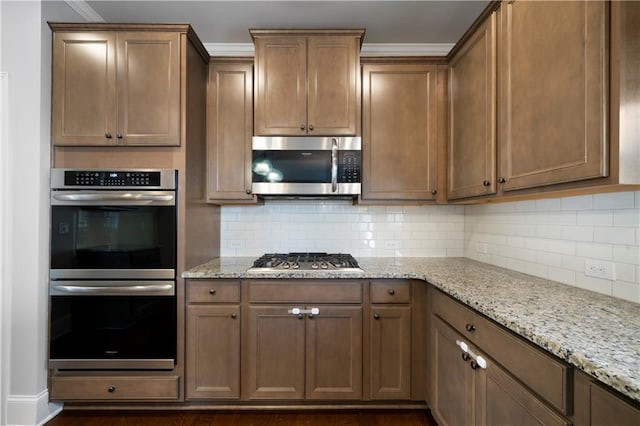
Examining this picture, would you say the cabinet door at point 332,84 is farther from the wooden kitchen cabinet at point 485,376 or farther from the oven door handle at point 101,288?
the oven door handle at point 101,288

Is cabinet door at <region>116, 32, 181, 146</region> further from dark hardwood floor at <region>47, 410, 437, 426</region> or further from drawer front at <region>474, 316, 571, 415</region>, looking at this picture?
drawer front at <region>474, 316, 571, 415</region>

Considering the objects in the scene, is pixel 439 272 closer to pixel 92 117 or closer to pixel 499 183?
pixel 499 183

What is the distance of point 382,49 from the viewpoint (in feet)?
8.79

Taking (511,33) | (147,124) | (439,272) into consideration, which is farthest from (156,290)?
(511,33)

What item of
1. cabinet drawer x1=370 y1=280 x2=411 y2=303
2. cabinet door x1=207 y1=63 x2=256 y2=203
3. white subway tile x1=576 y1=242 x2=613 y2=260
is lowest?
cabinet drawer x1=370 y1=280 x2=411 y2=303

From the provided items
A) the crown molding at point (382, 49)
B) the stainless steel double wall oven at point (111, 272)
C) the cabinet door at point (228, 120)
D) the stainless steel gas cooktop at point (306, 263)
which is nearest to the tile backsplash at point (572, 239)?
the stainless steel gas cooktop at point (306, 263)

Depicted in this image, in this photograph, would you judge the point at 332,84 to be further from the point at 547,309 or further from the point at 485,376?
the point at 485,376

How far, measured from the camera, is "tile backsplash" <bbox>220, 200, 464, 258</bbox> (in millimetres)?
2662

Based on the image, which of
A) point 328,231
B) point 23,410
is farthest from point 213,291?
point 23,410

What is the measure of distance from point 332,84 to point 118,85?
143cm

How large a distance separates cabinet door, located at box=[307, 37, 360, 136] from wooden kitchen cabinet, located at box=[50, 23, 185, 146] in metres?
0.87

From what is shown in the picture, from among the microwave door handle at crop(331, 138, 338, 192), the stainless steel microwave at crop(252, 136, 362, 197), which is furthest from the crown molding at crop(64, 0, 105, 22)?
the microwave door handle at crop(331, 138, 338, 192)

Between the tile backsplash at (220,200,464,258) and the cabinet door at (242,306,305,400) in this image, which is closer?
the cabinet door at (242,306,305,400)

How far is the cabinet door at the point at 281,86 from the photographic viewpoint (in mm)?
2236
